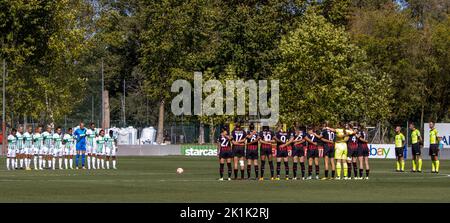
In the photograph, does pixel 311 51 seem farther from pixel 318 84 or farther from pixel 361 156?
pixel 361 156

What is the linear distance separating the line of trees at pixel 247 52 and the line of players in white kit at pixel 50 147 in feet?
119

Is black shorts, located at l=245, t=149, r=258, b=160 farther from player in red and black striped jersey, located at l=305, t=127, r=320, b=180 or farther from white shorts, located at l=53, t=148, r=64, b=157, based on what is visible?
white shorts, located at l=53, t=148, r=64, b=157

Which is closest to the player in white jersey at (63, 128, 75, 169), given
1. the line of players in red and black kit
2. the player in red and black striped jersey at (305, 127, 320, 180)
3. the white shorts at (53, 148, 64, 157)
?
the white shorts at (53, 148, 64, 157)

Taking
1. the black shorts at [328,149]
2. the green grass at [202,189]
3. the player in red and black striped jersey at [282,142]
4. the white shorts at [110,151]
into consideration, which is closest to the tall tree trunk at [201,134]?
the white shorts at [110,151]

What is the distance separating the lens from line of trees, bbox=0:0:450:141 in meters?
98.4

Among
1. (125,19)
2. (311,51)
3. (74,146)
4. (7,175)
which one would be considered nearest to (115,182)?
(7,175)

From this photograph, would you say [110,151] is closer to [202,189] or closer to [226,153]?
[226,153]

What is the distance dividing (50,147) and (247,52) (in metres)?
48.2

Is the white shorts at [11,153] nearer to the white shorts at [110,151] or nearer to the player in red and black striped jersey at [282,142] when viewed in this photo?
the white shorts at [110,151]

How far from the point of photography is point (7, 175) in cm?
5184

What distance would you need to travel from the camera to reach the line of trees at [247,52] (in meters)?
98.4

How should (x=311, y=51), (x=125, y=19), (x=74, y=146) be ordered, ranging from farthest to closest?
(x=125, y=19) → (x=311, y=51) → (x=74, y=146)

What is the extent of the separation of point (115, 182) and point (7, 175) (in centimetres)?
880
